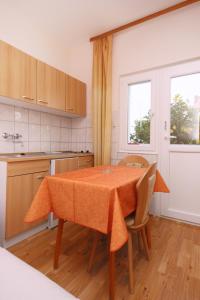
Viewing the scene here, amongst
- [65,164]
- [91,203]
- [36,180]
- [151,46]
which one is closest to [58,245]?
[91,203]

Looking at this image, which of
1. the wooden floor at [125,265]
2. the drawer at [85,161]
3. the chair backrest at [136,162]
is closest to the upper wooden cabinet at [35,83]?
the drawer at [85,161]

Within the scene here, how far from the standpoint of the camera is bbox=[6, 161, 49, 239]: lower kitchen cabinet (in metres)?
1.69

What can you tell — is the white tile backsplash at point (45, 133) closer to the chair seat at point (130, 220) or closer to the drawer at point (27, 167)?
the drawer at point (27, 167)

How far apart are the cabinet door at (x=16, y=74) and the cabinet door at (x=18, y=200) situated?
0.92m

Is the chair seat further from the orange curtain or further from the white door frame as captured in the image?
the orange curtain

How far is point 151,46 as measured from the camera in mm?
2467

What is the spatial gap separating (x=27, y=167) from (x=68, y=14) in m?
2.14

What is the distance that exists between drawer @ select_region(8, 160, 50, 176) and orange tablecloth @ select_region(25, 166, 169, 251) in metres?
0.63

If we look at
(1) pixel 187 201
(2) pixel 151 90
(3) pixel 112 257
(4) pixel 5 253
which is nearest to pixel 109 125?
(2) pixel 151 90

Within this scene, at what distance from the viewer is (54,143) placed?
2.96 meters

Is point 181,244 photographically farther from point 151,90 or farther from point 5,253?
point 151,90

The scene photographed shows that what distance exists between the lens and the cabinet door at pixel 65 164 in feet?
7.14

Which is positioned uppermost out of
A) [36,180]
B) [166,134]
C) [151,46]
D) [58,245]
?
[151,46]

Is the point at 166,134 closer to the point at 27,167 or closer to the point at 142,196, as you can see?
the point at 142,196
